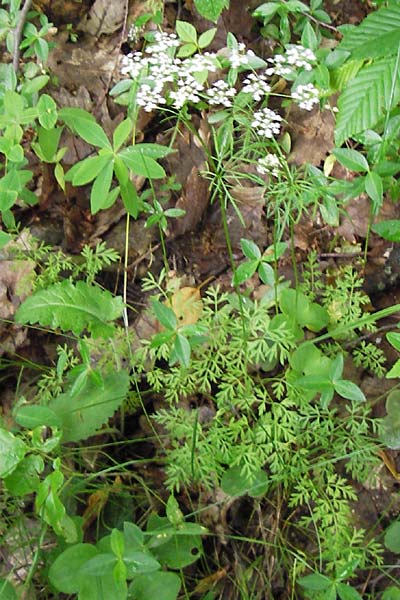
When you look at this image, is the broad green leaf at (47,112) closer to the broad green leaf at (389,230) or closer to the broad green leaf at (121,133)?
the broad green leaf at (121,133)

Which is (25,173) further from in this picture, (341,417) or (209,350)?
(341,417)

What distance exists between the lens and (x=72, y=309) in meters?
1.75

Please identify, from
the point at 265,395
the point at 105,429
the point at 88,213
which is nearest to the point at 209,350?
the point at 265,395

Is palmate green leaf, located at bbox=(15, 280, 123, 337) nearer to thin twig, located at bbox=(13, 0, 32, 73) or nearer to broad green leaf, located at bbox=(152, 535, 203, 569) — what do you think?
broad green leaf, located at bbox=(152, 535, 203, 569)

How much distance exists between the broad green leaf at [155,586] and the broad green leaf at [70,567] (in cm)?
14

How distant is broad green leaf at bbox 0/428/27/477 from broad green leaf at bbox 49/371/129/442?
289 millimetres

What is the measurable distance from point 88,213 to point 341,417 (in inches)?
45.2

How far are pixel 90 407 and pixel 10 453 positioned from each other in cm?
35

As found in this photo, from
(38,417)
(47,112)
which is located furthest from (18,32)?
(38,417)

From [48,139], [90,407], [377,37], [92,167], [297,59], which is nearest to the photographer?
[377,37]

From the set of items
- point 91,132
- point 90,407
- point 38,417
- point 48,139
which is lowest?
point 90,407

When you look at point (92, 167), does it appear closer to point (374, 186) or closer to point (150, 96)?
point (150, 96)

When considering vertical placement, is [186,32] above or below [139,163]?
above

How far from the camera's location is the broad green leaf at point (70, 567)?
165cm
